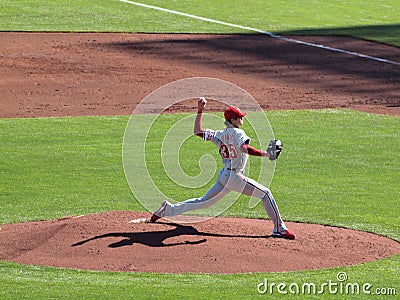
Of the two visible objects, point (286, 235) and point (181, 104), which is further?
point (181, 104)

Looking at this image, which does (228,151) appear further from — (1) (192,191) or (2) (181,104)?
Result: (2) (181,104)

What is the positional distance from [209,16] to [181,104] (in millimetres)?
11299

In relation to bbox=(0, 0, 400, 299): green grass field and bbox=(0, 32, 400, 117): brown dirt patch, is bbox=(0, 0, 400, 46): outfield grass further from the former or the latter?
bbox=(0, 0, 400, 299): green grass field

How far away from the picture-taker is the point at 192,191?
14180 millimetres

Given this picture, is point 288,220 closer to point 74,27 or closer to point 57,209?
point 57,209

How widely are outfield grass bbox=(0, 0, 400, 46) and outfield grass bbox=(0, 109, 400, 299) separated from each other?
9992 mm

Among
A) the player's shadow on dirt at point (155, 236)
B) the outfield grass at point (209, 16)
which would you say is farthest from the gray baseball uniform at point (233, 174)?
the outfield grass at point (209, 16)

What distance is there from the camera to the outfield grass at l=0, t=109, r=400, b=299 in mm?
9328

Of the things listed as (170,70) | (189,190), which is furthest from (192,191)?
(170,70)

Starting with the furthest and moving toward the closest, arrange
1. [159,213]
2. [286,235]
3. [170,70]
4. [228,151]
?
1. [170,70]
2. [159,213]
3. [286,235]
4. [228,151]

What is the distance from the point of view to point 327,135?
1823cm

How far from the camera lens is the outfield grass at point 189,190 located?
9.33m

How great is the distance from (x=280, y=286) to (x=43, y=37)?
19001 millimetres

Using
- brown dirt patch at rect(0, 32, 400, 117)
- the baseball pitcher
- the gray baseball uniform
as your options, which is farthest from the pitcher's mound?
brown dirt patch at rect(0, 32, 400, 117)
